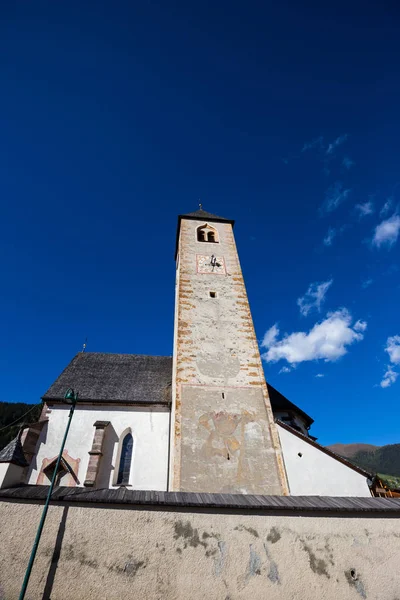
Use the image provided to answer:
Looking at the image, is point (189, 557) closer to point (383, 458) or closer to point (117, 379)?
point (117, 379)

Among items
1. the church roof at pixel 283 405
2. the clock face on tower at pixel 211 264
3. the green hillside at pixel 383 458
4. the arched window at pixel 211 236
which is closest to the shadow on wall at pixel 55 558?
the clock face on tower at pixel 211 264

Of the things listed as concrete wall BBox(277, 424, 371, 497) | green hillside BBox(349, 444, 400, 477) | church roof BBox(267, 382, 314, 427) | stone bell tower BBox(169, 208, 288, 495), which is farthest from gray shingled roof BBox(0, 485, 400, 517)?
green hillside BBox(349, 444, 400, 477)

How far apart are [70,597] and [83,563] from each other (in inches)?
14.5

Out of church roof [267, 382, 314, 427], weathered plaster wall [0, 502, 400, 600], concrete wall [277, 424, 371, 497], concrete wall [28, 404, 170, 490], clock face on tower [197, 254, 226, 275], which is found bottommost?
weathered plaster wall [0, 502, 400, 600]

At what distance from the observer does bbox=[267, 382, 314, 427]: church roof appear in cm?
1744

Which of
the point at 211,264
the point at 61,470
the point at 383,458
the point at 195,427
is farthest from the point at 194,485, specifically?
the point at 383,458

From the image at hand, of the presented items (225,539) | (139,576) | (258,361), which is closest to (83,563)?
(139,576)

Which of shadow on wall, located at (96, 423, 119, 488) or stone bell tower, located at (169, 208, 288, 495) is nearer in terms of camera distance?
stone bell tower, located at (169, 208, 288, 495)

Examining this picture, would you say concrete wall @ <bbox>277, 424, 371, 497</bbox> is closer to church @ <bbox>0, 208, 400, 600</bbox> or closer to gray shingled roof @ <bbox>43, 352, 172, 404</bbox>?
church @ <bbox>0, 208, 400, 600</bbox>

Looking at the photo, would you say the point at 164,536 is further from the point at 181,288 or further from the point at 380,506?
the point at 181,288

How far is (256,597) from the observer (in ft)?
14.3

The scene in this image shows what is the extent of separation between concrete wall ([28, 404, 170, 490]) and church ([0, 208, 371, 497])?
42 mm

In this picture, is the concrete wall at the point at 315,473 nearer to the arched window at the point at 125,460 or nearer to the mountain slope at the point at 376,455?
the arched window at the point at 125,460

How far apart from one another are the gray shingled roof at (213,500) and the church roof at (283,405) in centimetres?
1218
